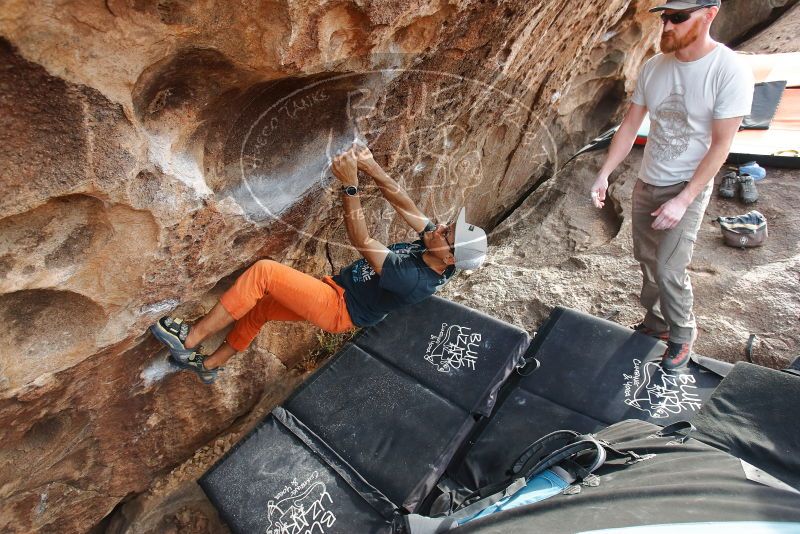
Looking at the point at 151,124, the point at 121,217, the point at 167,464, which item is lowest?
the point at 167,464

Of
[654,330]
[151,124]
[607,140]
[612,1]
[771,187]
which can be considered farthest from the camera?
[607,140]

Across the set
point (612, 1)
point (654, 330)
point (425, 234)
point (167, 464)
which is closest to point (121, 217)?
point (425, 234)

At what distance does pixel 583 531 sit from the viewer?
165 centimetres

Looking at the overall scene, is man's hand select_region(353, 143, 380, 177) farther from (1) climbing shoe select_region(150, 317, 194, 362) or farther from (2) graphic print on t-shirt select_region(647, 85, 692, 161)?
(2) graphic print on t-shirt select_region(647, 85, 692, 161)

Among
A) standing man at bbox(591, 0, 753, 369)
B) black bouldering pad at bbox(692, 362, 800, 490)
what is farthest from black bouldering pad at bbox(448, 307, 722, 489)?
black bouldering pad at bbox(692, 362, 800, 490)

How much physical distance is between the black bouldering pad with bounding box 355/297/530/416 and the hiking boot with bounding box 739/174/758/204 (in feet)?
8.69

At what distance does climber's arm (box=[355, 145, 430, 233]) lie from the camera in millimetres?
2590

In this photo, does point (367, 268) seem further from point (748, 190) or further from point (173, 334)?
point (748, 190)

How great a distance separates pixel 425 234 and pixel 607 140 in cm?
336

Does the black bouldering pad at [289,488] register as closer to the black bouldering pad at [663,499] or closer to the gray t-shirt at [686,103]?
the black bouldering pad at [663,499]

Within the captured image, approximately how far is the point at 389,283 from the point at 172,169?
47.6 inches

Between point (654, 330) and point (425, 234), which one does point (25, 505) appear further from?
point (654, 330)

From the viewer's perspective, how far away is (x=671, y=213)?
2.37m

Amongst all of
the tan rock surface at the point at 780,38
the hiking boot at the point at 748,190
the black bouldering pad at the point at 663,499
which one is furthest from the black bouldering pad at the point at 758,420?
the tan rock surface at the point at 780,38
